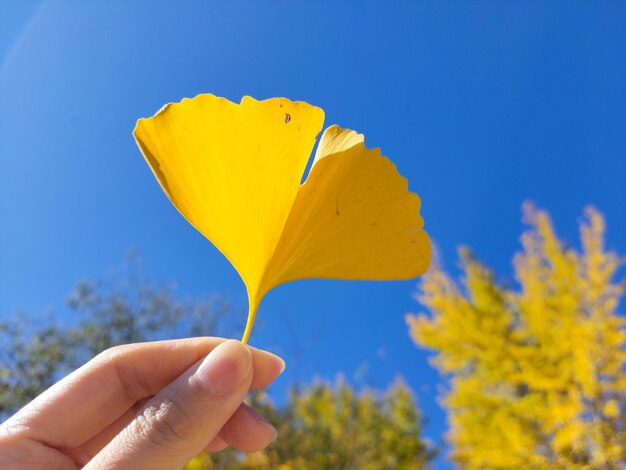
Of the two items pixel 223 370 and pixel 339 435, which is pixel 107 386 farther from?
pixel 339 435

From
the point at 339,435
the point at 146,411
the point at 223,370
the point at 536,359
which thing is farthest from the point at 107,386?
the point at 339,435

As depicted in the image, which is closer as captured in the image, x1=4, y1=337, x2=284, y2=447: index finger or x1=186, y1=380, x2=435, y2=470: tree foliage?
x1=4, y1=337, x2=284, y2=447: index finger

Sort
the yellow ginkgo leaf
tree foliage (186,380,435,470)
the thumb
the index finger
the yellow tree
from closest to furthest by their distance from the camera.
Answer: the yellow ginkgo leaf, the thumb, the index finger, the yellow tree, tree foliage (186,380,435,470)

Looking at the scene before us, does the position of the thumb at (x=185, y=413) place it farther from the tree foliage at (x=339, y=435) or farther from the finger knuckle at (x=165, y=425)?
the tree foliage at (x=339, y=435)

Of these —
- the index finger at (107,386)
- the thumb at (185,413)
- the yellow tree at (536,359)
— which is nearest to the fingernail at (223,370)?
the thumb at (185,413)

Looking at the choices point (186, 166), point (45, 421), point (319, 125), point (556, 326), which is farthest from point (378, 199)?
point (556, 326)

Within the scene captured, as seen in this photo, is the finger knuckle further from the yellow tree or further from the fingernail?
the yellow tree

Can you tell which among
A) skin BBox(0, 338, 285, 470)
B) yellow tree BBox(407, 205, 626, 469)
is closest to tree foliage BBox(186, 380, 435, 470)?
yellow tree BBox(407, 205, 626, 469)
